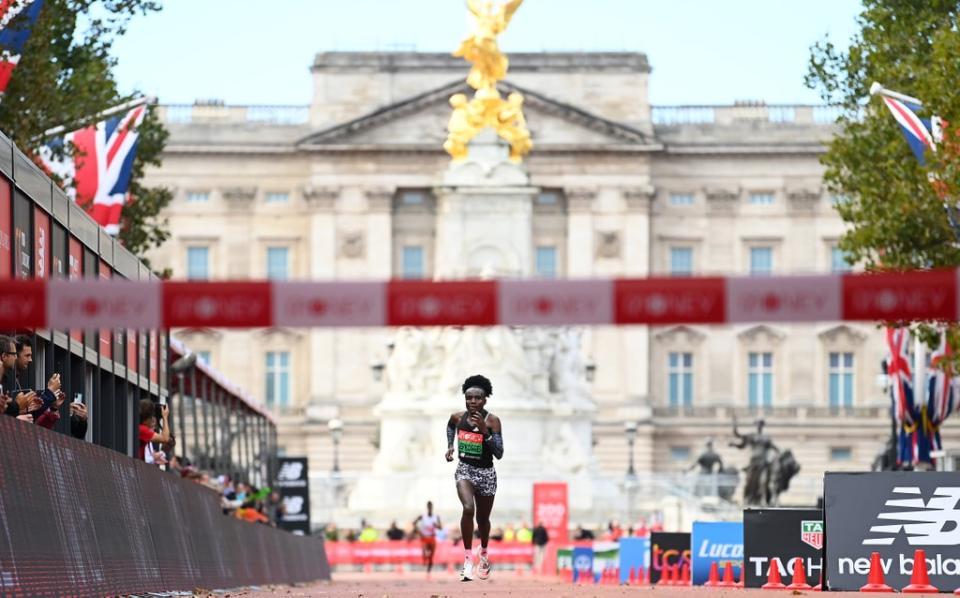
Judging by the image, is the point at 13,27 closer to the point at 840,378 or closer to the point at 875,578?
the point at 875,578

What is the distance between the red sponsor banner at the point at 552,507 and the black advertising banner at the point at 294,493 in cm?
1399

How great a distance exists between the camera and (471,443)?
24.6m

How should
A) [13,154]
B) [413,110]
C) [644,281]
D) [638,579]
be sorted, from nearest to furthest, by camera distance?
[644,281] < [13,154] < [638,579] < [413,110]

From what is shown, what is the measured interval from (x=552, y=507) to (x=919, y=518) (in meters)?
46.0

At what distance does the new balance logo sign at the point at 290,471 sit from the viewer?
2270 inches

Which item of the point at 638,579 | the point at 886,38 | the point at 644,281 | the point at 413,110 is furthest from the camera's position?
the point at 413,110

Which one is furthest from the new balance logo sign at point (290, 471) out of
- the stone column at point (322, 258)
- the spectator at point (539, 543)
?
the stone column at point (322, 258)

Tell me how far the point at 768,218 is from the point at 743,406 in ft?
30.1

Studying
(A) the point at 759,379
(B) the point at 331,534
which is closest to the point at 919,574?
(B) the point at 331,534

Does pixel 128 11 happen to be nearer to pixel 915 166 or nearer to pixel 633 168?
pixel 915 166

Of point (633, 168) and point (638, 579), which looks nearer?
point (638, 579)

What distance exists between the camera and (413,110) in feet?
401

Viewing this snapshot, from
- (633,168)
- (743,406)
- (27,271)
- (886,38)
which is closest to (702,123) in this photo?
(633,168)

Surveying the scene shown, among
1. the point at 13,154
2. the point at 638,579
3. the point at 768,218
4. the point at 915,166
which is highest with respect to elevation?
the point at 768,218
